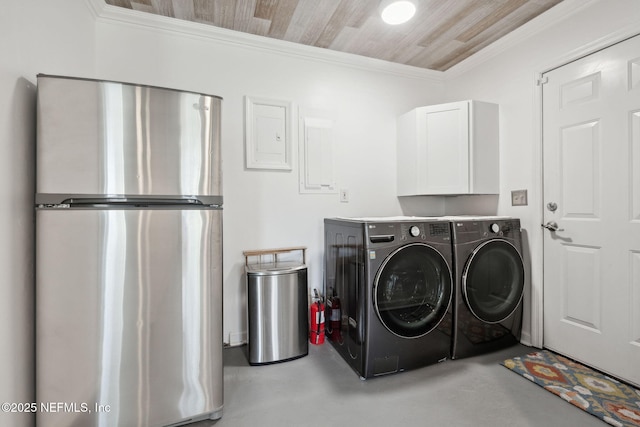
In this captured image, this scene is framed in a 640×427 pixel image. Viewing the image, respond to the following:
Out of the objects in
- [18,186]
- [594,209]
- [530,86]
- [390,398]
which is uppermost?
[530,86]

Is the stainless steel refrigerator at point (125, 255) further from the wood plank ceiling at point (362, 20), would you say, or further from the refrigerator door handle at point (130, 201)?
the wood plank ceiling at point (362, 20)

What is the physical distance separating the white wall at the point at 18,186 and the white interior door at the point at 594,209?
3.05m

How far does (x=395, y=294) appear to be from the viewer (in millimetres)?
1885

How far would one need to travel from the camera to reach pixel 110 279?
1.23 m

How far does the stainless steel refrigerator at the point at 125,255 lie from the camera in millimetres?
1176

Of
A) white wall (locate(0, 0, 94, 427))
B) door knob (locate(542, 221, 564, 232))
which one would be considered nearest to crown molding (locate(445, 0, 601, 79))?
door knob (locate(542, 221, 564, 232))

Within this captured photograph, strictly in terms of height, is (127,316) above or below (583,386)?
above

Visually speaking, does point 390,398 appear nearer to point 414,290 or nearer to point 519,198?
point 414,290

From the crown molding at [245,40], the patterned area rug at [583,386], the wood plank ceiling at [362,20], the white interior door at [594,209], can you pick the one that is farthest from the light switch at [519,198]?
the crown molding at [245,40]

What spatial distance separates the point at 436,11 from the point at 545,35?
841 millimetres

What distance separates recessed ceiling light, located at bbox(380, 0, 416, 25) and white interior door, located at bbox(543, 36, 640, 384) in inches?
44.8

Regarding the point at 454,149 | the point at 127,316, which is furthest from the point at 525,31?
the point at 127,316

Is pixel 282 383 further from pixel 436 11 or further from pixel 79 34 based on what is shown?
pixel 436 11

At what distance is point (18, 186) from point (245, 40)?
1.79 metres
